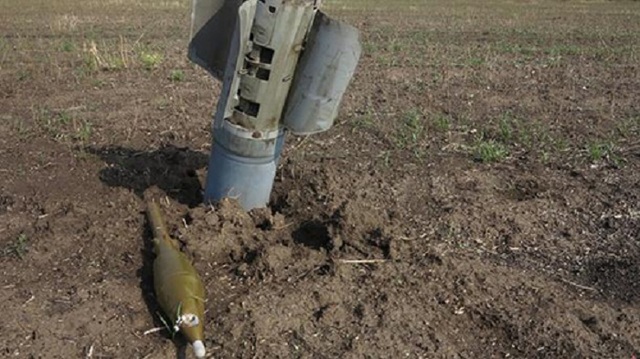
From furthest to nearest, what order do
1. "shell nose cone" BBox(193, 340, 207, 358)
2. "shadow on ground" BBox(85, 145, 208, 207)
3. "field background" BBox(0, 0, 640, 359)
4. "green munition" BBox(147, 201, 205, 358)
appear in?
"shadow on ground" BBox(85, 145, 208, 207), "field background" BBox(0, 0, 640, 359), "green munition" BBox(147, 201, 205, 358), "shell nose cone" BBox(193, 340, 207, 358)

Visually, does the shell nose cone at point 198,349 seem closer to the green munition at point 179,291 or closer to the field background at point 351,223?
the green munition at point 179,291

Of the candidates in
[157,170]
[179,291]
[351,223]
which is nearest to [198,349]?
[179,291]

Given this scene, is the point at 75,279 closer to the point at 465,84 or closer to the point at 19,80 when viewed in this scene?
the point at 19,80

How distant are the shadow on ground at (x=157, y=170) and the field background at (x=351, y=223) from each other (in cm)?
2

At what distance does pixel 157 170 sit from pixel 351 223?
1.75 meters

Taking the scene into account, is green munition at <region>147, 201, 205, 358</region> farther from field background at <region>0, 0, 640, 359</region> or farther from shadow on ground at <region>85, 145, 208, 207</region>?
shadow on ground at <region>85, 145, 208, 207</region>

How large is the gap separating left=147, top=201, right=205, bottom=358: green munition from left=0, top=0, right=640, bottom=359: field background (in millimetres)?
120

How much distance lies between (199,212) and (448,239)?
1.53 meters

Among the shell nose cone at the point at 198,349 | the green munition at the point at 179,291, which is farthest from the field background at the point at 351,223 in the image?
the shell nose cone at the point at 198,349

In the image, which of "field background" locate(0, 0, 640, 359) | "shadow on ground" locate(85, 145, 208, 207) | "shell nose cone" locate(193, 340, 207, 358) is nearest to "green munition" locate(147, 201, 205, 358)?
"shell nose cone" locate(193, 340, 207, 358)

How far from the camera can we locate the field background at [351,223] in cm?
306

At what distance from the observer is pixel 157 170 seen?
4.83m

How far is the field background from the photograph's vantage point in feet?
10.0

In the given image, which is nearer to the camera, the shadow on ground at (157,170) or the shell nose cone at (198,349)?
the shell nose cone at (198,349)
